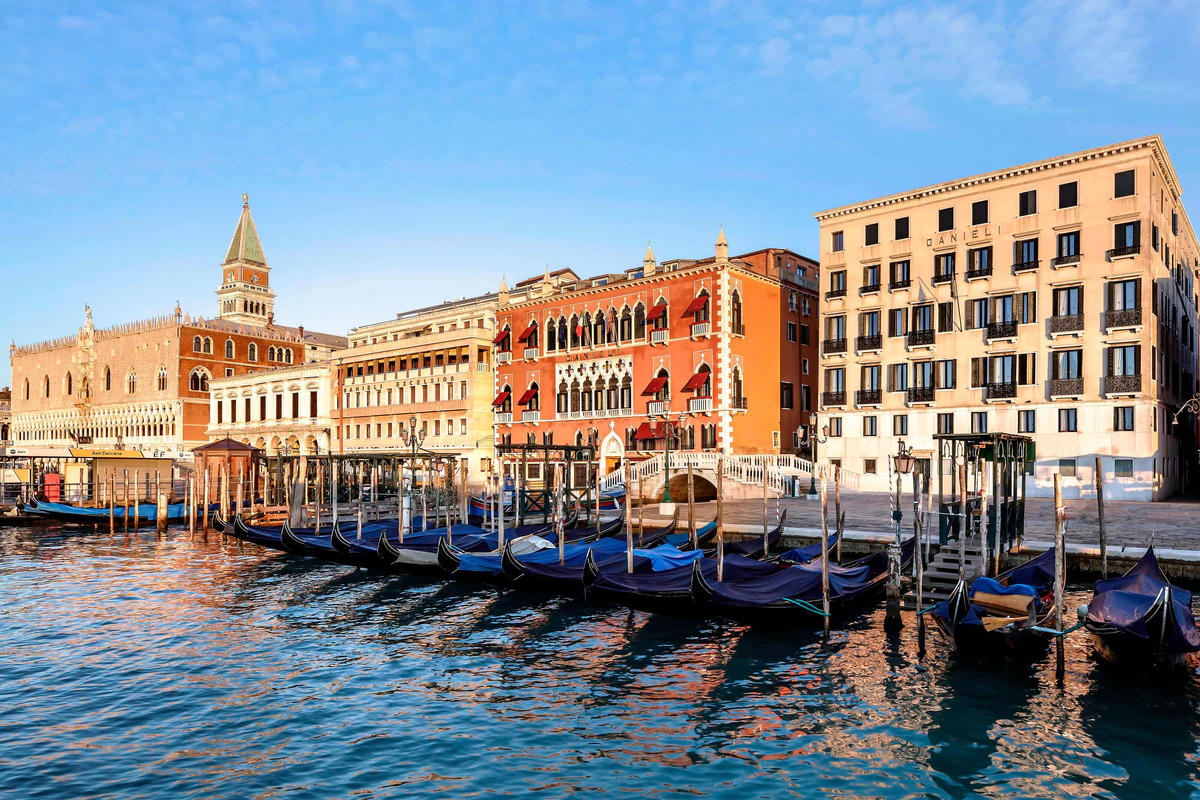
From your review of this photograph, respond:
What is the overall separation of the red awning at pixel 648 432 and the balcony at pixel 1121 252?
18.6 meters

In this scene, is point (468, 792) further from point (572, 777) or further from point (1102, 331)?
point (1102, 331)

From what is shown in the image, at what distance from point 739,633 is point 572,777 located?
22.3 feet

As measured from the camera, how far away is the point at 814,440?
39906 mm

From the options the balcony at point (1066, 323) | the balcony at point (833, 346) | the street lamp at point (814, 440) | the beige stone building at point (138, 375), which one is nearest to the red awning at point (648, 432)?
the street lamp at point (814, 440)

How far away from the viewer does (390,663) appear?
13602 mm

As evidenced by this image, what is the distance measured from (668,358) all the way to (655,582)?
79.3 feet

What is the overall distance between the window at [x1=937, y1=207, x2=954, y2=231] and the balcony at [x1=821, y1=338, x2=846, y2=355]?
6034mm

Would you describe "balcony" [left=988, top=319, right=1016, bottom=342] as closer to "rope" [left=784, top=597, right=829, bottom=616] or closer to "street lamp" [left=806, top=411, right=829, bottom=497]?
"street lamp" [left=806, top=411, right=829, bottom=497]

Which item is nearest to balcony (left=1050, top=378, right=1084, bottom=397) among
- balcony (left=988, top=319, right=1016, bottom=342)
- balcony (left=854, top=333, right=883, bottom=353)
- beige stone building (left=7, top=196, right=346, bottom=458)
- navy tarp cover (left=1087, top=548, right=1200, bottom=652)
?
balcony (left=988, top=319, right=1016, bottom=342)

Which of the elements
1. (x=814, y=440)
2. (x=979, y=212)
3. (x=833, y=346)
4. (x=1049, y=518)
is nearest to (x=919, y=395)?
(x=833, y=346)

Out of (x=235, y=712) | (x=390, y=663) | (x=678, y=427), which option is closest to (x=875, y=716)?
(x=390, y=663)

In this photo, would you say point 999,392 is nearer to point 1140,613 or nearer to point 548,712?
point 1140,613

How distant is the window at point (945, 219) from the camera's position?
113 ft

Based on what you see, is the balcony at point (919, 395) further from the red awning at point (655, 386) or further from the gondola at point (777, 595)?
the gondola at point (777, 595)
